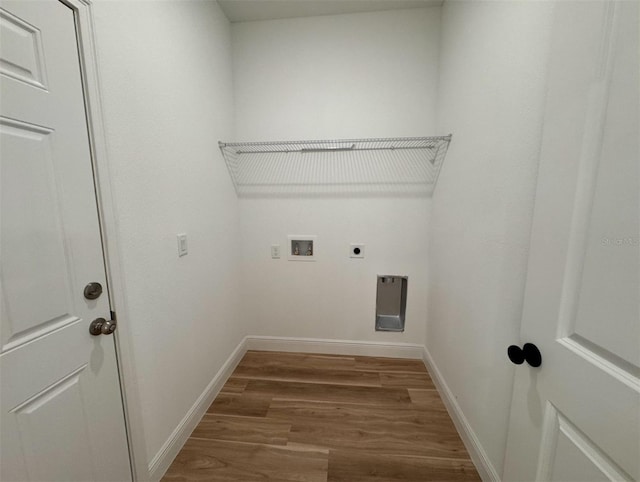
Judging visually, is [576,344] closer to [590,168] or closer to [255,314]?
[590,168]

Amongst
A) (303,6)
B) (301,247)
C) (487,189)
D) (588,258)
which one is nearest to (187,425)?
(301,247)

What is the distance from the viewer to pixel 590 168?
57 centimetres

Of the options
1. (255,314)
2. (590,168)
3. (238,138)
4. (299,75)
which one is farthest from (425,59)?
(255,314)

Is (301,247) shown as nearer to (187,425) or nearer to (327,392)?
(327,392)

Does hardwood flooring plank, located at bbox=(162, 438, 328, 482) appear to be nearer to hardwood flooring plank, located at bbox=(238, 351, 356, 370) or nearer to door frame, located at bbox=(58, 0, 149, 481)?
door frame, located at bbox=(58, 0, 149, 481)

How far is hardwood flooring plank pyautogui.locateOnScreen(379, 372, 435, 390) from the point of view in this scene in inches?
71.8

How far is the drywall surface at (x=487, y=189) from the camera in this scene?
95 centimetres

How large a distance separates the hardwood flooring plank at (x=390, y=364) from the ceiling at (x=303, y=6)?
2687 mm

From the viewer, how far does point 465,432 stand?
1360 mm

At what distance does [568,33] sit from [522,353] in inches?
34.8

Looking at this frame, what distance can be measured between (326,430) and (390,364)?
0.82 metres

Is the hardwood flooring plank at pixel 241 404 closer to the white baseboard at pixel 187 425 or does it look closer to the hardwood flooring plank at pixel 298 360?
the white baseboard at pixel 187 425

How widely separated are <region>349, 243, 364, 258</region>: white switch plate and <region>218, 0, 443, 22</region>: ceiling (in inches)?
66.4

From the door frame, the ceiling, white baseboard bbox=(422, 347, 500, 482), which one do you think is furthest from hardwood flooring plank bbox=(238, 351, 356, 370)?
the ceiling
